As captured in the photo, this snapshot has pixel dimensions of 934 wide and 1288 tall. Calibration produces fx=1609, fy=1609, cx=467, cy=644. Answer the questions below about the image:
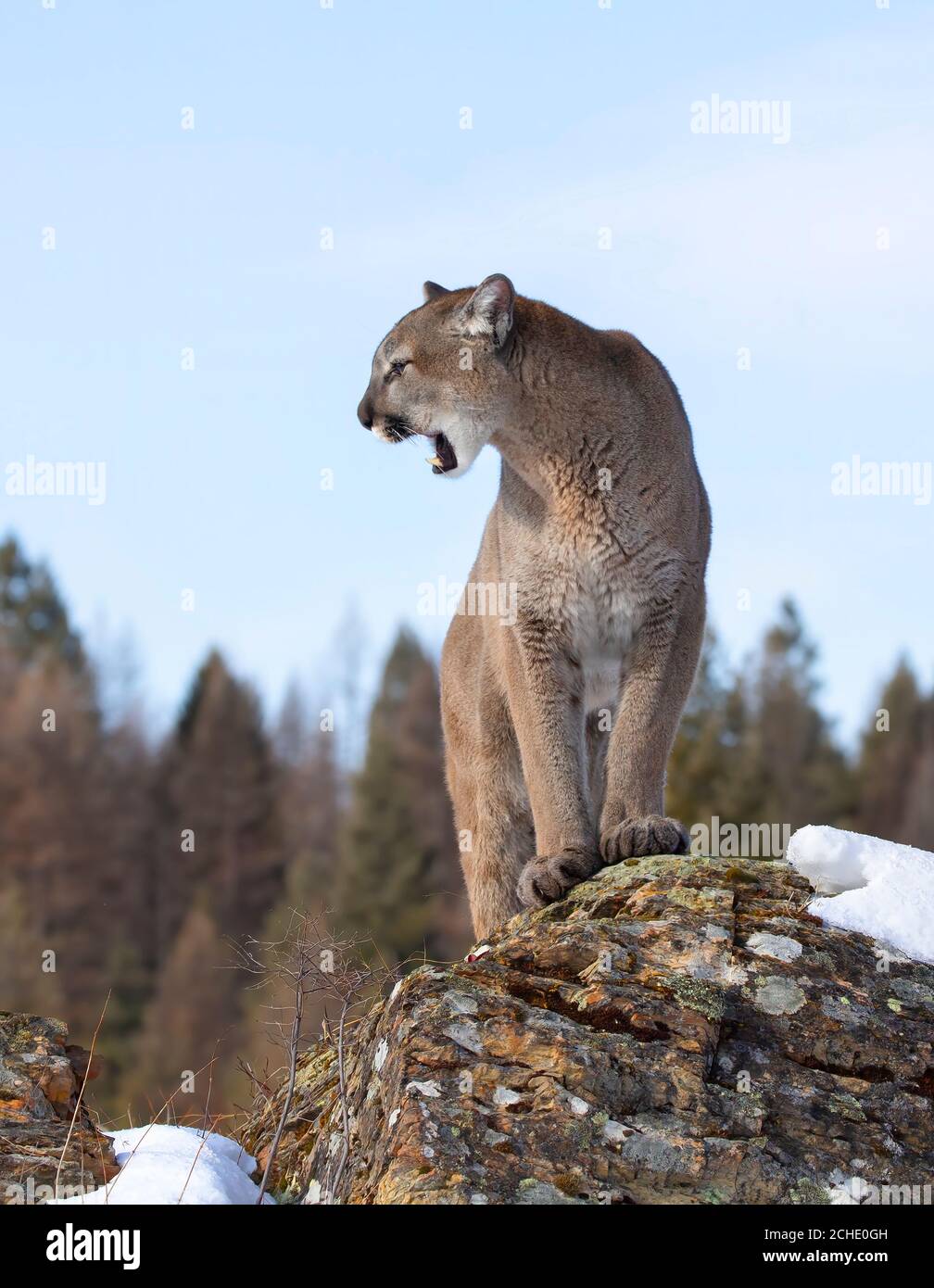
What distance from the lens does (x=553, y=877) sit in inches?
264

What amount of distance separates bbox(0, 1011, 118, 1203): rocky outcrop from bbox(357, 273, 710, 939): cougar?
2.12 m

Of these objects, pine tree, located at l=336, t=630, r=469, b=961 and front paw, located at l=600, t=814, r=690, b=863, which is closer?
front paw, located at l=600, t=814, r=690, b=863

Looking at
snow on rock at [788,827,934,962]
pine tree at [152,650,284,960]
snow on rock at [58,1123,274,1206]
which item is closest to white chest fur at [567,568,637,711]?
snow on rock at [788,827,934,962]

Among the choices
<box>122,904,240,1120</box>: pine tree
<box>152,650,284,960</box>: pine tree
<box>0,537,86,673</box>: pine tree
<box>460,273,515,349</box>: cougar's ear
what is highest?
<box>460,273,515,349</box>: cougar's ear

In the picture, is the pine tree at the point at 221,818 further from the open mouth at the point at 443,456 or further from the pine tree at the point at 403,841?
the open mouth at the point at 443,456

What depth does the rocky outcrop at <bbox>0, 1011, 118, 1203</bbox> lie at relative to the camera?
463 centimetres

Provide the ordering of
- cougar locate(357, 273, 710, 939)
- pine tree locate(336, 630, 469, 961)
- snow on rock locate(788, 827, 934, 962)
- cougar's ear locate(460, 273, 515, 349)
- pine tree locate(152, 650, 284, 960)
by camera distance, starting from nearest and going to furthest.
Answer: snow on rock locate(788, 827, 934, 962), cougar locate(357, 273, 710, 939), cougar's ear locate(460, 273, 515, 349), pine tree locate(336, 630, 469, 961), pine tree locate(152, 650, 284, 960)

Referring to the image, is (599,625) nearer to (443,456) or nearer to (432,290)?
(443,456)

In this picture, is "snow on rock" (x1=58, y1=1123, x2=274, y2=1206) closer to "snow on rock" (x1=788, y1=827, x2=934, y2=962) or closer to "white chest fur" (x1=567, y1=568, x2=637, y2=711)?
"snow on rock" (x1=788, y1=827, x2=934, y2=962)

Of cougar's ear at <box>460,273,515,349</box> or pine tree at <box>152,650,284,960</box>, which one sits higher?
cougar's ear at <box>460,273,515,349</box>

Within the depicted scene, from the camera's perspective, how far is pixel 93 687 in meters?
77.8

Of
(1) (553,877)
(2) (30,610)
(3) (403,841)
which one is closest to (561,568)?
(1) (553,877)

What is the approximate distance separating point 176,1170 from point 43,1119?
28.3 inches
